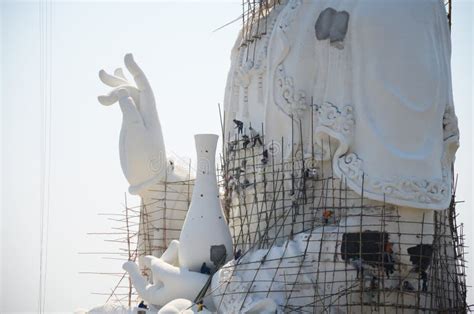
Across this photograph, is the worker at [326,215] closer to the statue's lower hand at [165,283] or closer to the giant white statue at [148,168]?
the statue's lower hand at [165,283]

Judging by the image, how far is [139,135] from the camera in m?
16.4

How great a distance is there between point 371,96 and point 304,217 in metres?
1.86

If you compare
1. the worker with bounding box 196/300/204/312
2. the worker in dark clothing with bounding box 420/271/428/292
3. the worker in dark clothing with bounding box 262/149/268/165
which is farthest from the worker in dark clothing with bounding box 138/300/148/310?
the worker in dark clothing with bounding box 420/271/428/292

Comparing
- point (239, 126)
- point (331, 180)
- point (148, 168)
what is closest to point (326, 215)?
point (331, 180)

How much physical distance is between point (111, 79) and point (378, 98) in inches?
183

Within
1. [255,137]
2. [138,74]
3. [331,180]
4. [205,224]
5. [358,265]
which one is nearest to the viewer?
[358,265]

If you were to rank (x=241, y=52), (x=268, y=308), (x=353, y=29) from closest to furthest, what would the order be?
1. (x=268, y=308)
2. (x=353, y=29)
3. (x=241, y=52)

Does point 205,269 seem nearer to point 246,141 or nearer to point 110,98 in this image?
point 246,141

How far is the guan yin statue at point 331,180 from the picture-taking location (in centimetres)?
1392

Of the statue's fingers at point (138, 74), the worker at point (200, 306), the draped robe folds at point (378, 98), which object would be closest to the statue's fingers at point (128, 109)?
the statue's fingers at point (138, 74)

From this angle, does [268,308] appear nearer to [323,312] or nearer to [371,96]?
[323,312]

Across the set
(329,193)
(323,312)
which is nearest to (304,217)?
(329,193)

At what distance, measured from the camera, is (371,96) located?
14.4 metres

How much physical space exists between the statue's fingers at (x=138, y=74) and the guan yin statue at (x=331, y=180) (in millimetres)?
1549
